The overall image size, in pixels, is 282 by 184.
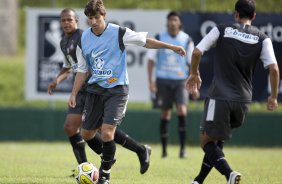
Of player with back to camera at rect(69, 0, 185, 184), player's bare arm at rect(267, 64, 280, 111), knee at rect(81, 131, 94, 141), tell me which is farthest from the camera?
knee at rect(81, 131, 94, 141)

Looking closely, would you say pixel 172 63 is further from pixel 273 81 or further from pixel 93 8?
pixel 273 81

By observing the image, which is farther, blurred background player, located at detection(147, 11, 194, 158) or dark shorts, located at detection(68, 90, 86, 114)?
blurred background player, located at detection(147, 11, 194, 158)

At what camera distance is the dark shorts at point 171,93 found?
15.0m

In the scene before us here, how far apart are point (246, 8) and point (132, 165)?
484cm

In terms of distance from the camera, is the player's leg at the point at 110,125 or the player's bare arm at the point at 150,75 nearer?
the player's leg at the point at 110,125

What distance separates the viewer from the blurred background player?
49.2 ft

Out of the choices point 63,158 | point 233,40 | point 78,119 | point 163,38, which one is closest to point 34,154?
point 63,158

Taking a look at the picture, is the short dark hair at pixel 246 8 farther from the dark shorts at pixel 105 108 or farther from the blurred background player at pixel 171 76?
A: the blurred background player at pixel 171 76

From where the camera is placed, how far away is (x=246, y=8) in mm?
8734

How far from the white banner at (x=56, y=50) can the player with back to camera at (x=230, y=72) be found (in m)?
9.39

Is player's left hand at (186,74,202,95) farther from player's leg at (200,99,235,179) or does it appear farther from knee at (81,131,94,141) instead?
knee at (81,131,94,141)

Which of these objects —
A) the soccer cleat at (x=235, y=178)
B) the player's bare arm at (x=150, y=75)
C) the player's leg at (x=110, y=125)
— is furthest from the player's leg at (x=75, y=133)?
the player's bare arm at (x=150, y=75)

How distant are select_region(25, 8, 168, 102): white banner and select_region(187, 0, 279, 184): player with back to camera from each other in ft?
30.8

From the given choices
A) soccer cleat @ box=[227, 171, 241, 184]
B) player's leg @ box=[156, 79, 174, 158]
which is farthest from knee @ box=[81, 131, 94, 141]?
player's leg @ box=[156, 79, 174, 158]
